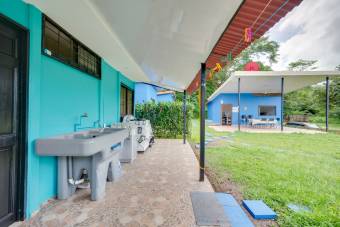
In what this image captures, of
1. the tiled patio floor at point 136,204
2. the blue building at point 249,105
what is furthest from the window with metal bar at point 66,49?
the blue building at point 249,105

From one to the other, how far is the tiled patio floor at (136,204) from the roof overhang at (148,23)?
7.51ft

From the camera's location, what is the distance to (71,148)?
2270 millimetres

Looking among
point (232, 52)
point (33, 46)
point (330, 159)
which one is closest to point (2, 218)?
point (33, 46)

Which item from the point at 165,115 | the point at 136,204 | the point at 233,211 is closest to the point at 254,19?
the point at 233,211

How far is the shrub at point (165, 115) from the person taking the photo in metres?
8.59

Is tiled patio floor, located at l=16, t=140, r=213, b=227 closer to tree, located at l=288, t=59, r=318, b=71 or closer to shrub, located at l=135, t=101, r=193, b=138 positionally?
shrub, located at l=135, t=101, r=193, b=138

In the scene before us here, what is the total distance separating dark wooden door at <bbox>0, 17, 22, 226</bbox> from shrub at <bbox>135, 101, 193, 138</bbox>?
650 centimetres

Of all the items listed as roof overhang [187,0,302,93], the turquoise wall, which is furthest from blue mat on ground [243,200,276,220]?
the turquoise wall

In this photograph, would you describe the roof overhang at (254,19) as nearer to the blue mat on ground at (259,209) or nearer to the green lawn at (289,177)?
the blue mat on ground at (259,209)

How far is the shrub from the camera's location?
8.59m

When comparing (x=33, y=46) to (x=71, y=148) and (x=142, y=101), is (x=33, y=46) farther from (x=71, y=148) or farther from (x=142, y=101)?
(x=142, y=101)

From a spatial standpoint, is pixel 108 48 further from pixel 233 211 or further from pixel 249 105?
pixel 249 105

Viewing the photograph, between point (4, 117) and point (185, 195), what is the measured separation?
2.54 metres

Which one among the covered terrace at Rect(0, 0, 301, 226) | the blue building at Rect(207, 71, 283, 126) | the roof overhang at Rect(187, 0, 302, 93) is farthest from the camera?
the blue building at Rect(207, 71, 283, 126)
